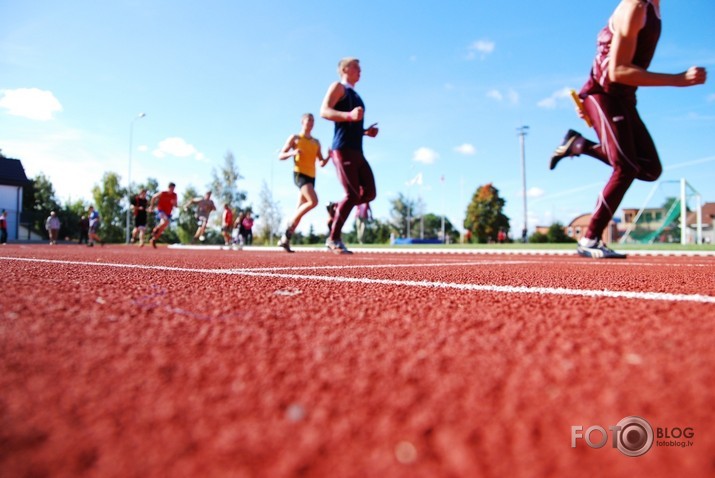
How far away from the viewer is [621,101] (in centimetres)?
478

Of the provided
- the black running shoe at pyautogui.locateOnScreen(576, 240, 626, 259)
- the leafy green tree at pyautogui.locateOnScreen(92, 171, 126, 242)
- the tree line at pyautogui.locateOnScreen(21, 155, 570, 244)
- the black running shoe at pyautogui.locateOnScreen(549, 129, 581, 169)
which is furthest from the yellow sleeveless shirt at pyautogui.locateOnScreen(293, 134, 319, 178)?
the leafy green tree at pyautogui.locateOnScreen(92, 171, 126, 242)

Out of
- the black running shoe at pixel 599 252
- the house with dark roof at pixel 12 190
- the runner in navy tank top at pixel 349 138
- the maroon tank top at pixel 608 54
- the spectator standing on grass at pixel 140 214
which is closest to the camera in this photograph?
the maroon tank top at pixel 608 54

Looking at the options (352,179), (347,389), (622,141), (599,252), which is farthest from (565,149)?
(347,389)

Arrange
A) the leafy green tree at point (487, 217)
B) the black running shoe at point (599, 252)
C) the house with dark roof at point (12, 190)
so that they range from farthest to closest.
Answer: the leafy green tree at point (487, 217) < the house with dark roof at point (12, 190) < the black running shoe at point (599, 252)

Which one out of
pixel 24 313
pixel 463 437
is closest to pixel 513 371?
pixel 463 437

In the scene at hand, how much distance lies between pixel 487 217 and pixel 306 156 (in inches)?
2241

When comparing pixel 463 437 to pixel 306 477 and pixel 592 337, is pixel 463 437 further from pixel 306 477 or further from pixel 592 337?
pixel 592 337

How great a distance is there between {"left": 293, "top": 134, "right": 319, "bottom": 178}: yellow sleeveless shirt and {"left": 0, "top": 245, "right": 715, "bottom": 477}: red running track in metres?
6.93

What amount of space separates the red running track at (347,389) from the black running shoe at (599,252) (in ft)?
13.5

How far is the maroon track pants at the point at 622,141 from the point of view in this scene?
4.80 metres

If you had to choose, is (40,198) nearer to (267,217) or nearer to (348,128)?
(267,217)

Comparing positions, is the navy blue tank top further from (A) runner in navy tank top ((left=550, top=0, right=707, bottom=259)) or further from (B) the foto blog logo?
(B) the foto blog logo

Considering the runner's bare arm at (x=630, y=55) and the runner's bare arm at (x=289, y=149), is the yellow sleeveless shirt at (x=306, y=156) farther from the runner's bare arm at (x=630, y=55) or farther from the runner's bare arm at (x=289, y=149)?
the runner's bare arm at (x=630, y=55)

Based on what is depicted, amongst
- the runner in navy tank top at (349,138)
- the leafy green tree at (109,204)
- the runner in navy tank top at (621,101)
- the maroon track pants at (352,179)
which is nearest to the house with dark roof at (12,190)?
the leafy green tree at (109,204)
